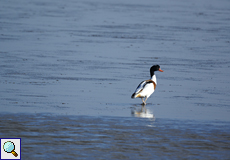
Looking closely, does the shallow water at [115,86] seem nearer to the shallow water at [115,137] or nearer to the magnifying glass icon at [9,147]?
the shallow water at [115,137]

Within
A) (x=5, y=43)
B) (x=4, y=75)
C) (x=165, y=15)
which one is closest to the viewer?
(x=4, y=75)

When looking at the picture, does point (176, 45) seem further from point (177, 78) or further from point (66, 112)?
point (66, 112)

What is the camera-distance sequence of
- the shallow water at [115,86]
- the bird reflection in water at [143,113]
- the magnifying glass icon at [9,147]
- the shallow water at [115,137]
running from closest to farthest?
the magnifying glass icon at [9,147]
the shallow water at [115,137]
the shallow water at [115,86]
the bird reflection in water at [143,113]

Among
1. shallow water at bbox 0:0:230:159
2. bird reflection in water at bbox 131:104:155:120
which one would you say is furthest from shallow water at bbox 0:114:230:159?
bird reflection in water at bbox 131:104:155:120

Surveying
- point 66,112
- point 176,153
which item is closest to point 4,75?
point 66,112

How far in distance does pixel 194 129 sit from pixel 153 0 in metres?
46.7

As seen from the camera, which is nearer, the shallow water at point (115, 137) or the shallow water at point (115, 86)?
the shallow water at point (115, 137)

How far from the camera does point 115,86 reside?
1523 centimetres

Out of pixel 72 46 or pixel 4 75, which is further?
pixel 72 46

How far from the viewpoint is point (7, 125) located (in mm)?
10594

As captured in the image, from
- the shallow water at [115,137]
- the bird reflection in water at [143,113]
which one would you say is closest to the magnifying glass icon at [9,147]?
the shallow water at [115,137]

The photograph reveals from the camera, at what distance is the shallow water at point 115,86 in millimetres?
9820

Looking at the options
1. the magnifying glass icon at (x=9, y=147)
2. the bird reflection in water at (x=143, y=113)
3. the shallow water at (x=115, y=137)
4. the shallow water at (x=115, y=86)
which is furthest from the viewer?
the bird reflection in water at (x=143, y=113)

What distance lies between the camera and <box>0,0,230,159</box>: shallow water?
387 inches
